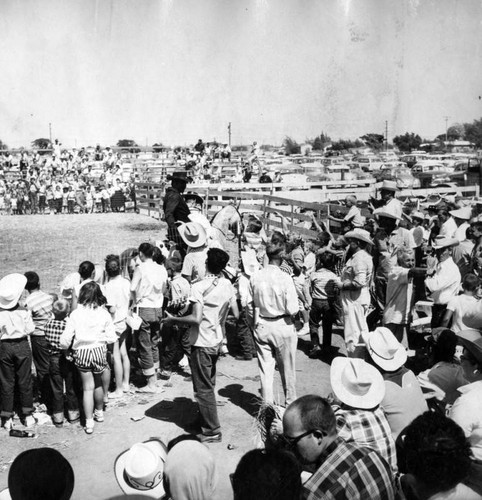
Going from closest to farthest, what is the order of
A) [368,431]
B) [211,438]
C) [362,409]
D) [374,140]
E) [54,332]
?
[368,431], [362,409], [211,438], [54,332], [374,140]

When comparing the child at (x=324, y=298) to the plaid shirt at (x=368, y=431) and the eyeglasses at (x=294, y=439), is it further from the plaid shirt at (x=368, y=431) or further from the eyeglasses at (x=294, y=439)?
the eyeglasses at (x=294, y=439)

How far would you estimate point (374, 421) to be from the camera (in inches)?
146

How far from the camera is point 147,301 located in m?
6.98

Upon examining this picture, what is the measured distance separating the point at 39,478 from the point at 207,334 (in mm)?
3025

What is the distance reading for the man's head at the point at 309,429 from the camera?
3.28 meters

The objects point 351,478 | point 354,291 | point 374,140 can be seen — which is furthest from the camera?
point 374,140

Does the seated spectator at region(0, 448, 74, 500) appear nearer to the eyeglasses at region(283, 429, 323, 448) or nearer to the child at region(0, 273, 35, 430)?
the eyeglasses at region(283, 429, 323, 448)

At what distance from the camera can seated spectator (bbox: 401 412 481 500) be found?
275 cm

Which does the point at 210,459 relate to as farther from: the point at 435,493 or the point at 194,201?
the point at 194,201

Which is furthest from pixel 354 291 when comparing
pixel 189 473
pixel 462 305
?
pixel 189 473

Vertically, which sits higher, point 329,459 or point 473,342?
point 473,342

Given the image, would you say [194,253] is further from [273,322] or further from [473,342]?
[473,342]

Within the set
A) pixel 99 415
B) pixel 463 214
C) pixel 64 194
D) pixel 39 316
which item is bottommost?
pixel 99 415

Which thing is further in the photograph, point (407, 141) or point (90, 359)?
point (407, 141)
